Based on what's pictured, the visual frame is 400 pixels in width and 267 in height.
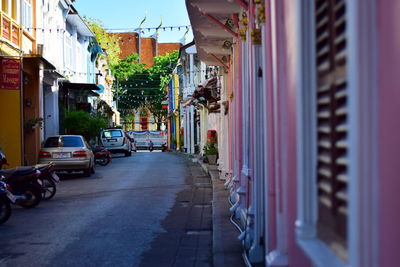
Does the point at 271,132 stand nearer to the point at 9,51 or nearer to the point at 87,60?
the point at 9,51

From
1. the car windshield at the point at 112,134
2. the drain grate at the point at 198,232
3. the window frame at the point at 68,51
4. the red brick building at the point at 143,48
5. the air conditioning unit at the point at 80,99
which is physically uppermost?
the red brick building at the point at 143,48

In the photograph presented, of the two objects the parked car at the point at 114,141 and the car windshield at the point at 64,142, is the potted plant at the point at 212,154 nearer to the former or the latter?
the car windshield at the point at 64,142

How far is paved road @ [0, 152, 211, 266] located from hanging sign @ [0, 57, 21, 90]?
4090mm

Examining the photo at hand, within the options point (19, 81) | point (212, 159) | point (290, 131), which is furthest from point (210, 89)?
point (290, 131)

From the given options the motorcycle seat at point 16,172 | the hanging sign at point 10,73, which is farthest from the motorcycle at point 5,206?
the hanging sign at point 10,73

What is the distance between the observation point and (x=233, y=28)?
1193cm

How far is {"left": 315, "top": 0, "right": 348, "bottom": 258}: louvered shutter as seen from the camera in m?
2.59

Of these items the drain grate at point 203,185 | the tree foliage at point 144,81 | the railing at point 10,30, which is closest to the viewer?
the drain grate at point 203,185

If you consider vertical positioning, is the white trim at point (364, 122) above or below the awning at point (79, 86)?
below

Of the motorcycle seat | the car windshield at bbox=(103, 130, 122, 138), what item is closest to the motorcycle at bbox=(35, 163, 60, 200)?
the motorcycle seat

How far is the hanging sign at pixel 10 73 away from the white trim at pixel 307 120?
56.0 feet

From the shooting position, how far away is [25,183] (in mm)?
12891

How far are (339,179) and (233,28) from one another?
31.3 ft

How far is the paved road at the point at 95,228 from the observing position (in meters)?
7.77
